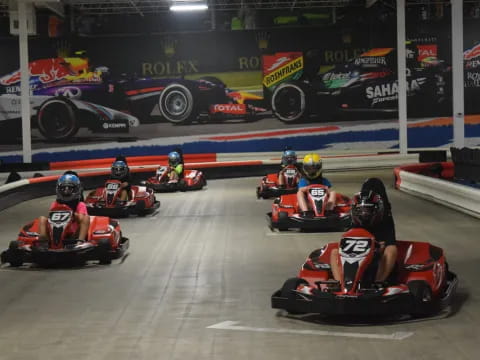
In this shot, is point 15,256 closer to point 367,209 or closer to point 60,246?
point 60,246

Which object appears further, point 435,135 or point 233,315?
point 435,135

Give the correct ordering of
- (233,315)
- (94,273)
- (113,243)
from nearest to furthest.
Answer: (233,315) < (94,273) < (113,243)

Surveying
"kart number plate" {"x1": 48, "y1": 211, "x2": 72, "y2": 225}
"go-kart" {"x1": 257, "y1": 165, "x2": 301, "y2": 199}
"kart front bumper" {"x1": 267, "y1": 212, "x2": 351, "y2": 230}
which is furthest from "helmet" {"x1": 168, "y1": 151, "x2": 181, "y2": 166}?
"kart number plate" {"x1": 48, "y1": 211, "x2": 72, "y2": 225}

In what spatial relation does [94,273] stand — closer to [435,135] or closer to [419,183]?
[419,183]

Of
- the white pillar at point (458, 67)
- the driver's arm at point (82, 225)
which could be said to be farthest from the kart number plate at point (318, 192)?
the white pillar at point (458, 67)

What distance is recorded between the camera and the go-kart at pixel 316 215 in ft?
42.5

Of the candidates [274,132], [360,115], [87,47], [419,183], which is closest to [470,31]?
[360,115]

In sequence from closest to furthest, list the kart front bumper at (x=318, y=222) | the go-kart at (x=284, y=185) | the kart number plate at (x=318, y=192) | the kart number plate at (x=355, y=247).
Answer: the kart number plate at (x=355, y=247) < the kart front bumper at (x=318, y=222) < the kart number plate at (x=318, y=192) < the go-kart at (x=284, y=185)

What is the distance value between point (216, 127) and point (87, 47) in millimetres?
5528

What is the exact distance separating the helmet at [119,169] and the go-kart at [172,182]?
17.9 ft

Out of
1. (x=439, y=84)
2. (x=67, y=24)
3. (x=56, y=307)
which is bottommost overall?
(x=56, y=307)

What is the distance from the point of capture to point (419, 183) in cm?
1933

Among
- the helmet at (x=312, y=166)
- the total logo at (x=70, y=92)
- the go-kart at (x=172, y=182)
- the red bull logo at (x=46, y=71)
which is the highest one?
the red bull logo at (x=46, y=71)

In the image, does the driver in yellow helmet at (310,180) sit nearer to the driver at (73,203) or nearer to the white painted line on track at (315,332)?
the driver at (73,203)
